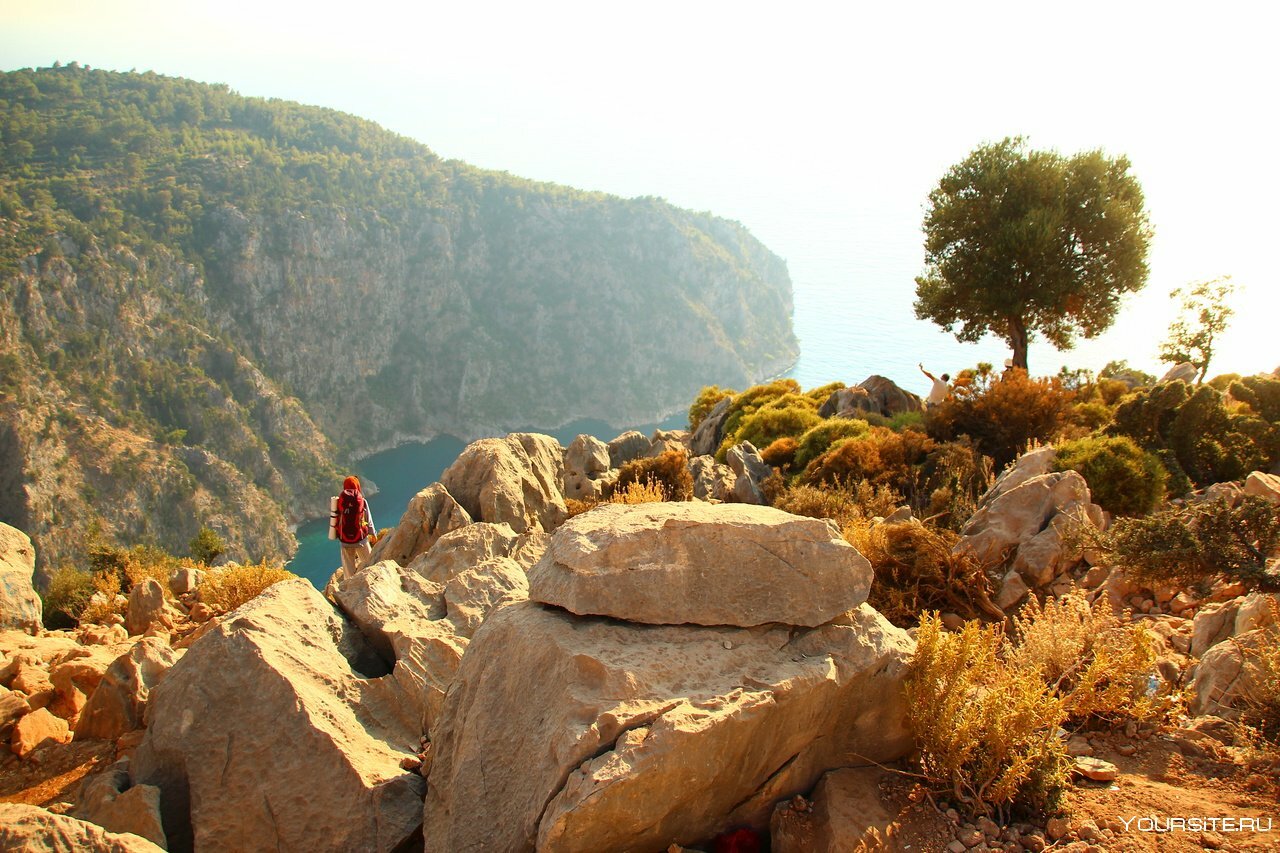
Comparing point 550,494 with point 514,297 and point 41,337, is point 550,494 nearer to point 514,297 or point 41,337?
point 41,337

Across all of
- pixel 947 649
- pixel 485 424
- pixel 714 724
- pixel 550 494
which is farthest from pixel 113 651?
pixel 485 424

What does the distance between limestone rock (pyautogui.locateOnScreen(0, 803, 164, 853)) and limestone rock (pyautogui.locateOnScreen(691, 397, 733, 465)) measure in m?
22.9

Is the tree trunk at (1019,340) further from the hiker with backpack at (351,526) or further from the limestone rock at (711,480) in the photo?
the hiker with backpack at (351,526)

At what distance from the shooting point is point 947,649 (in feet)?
18.3

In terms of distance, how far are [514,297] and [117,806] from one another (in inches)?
6259

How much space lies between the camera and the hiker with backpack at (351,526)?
12656 millimetres

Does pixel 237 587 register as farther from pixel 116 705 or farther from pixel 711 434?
pixel 711 434

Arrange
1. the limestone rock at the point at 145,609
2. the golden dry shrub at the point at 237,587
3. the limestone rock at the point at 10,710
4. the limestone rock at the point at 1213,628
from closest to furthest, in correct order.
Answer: the limestone rock at the point at 1213,628 → the limestone rock at the point at 10,710 → the limestone rock at the point at 145,609 → the golden dry shrub at the point at 237,587

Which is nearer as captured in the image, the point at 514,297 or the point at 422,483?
the point at 422,483

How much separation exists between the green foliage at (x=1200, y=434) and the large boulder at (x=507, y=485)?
10.8 m

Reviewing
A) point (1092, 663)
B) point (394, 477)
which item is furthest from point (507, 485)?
point (394, 477)

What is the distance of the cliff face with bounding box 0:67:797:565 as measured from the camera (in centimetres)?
7775

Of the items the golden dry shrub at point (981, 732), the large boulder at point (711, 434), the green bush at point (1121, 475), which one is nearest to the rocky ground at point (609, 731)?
the golden dry shrub at point (981, 732)

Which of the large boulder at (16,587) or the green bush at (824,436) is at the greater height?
the green bush at (824,436)
